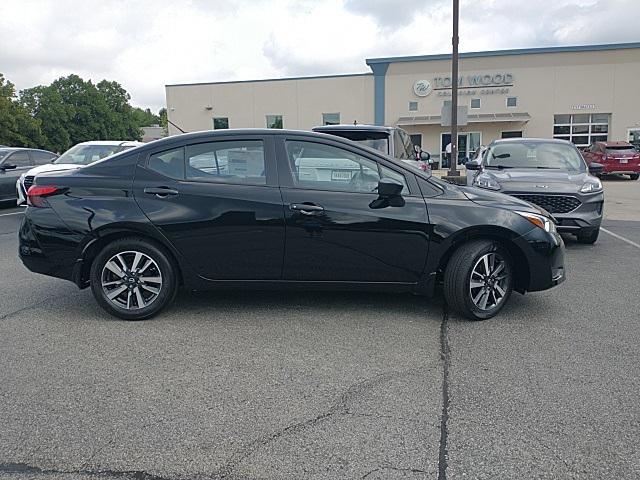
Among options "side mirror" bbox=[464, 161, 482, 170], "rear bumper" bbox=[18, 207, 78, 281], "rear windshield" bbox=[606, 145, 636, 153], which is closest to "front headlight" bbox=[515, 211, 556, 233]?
"rear bumper" bbox=[18, 207, 78, 281]

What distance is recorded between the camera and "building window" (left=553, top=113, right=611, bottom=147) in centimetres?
3209

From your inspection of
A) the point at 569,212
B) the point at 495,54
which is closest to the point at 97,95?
the point at 495,54

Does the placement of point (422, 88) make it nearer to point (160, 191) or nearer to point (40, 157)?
point (40, 157)

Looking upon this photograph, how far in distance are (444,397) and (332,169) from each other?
2.15 metres

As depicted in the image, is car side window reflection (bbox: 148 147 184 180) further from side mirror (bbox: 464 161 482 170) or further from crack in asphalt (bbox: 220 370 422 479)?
side mirror (bbox: 464 161 482 170)

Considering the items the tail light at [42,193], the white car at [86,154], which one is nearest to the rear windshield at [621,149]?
the white car at [86,154]

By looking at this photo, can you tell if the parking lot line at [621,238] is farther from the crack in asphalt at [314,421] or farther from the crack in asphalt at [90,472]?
the crack in asphalt at [90,472]

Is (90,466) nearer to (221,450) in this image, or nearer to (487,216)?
(221,450)

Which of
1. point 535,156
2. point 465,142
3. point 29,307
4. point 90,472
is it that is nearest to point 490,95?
point 465,142

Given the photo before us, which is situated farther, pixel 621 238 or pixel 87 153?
pixel 87 153

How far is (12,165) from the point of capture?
1303 cm

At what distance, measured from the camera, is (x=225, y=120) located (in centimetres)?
3731

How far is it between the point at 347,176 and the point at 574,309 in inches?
94.7

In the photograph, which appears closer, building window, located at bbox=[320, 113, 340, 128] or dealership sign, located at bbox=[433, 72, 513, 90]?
dealership sign, located at bbox=[433, 72, 513, 90]
